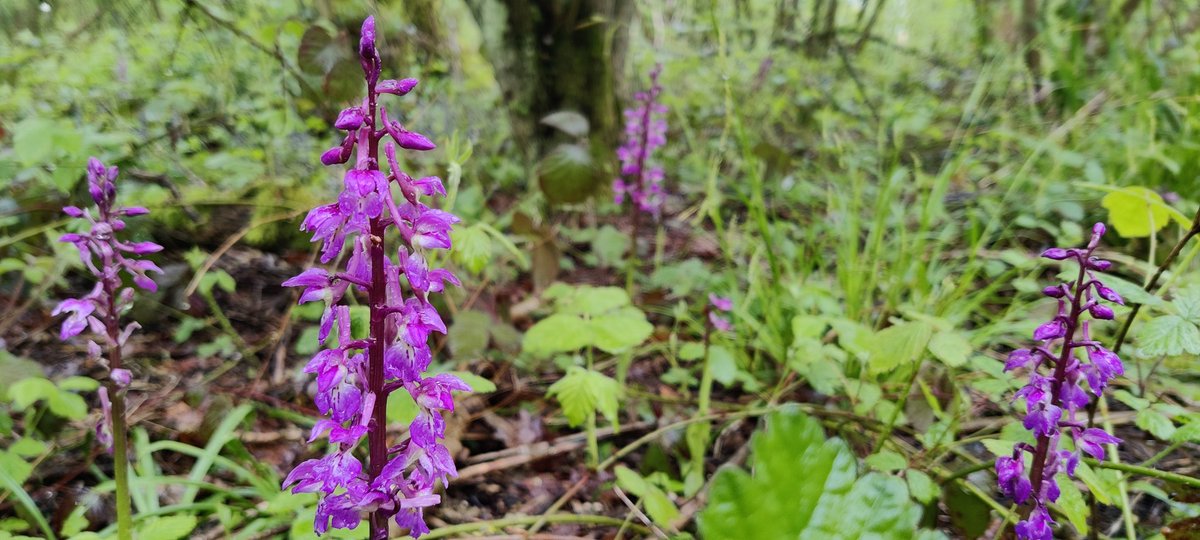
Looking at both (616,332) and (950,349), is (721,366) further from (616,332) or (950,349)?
(950,349)

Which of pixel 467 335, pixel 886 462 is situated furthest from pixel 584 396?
pixel 886 462

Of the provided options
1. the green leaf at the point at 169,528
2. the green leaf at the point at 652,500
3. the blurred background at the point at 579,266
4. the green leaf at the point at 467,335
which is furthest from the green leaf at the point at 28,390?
the green leaf at the point at 652,500

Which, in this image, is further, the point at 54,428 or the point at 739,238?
the point at 739,238

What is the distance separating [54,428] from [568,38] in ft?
9.65

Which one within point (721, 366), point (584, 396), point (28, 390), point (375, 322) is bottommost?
point (721, 366)

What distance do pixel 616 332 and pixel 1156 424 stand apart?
4.06 feet

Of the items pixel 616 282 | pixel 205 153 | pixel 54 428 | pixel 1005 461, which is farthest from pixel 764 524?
pixel 205 153

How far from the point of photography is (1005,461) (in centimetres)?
128

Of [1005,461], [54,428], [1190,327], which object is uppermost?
[1190,327]

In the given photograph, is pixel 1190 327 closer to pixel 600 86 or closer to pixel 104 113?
pixel 600 86

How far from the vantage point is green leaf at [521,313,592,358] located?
181 centimetres

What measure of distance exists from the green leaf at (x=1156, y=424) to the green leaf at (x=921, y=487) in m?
0.43

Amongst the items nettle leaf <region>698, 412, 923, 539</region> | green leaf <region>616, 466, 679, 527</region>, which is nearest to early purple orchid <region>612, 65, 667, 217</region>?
green leaf <region>616, 466, 679, 527</region>

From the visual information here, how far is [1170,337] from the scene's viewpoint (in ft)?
4.01
